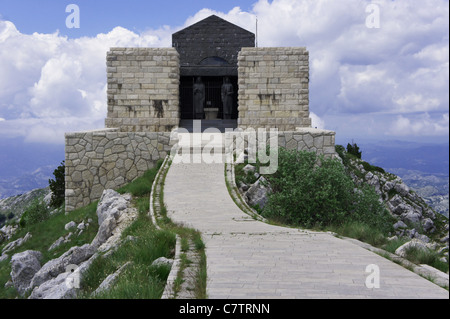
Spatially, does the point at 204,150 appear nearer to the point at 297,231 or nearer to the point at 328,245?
the point at 297,231

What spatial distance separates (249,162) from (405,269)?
7595 mm

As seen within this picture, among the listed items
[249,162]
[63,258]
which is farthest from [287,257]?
[249,162]

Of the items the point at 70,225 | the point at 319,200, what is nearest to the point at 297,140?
the point at 319,200

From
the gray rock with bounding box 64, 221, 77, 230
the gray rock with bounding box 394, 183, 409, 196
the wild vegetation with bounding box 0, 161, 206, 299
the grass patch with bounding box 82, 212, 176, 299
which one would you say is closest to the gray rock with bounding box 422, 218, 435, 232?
the gray rock with bounding box 394, 183, 409, 196

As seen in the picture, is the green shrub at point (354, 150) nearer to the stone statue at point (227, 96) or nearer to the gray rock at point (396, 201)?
the gray rock at point (396, 201)

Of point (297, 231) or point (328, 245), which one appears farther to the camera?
point (297, 231)

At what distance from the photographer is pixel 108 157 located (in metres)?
14.5

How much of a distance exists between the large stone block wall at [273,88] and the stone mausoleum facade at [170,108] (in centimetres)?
4

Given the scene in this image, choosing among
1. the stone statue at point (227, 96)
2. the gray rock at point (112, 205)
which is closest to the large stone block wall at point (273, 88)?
the stone statue at point (227, 96)

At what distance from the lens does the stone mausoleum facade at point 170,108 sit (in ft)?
47.2

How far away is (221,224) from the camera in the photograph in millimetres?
8102

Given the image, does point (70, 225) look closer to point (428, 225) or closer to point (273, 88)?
point (273, 88)

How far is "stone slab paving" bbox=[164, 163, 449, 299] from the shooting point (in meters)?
4.64

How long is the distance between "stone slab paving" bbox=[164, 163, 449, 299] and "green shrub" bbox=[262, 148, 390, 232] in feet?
4.23
